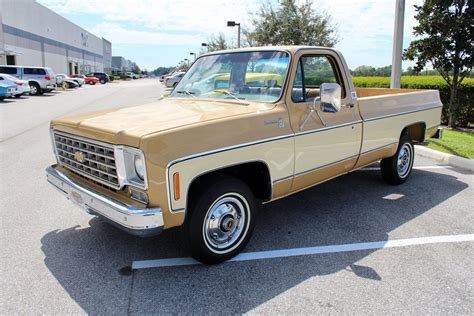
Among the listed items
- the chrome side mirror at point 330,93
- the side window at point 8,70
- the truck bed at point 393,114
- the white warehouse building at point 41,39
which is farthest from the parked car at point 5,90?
the white warehouse building at point 41,39

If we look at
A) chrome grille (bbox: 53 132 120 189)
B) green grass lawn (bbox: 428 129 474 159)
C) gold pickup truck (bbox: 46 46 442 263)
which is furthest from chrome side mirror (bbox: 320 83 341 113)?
green grass lawn (bbox: 428 129 474 159)

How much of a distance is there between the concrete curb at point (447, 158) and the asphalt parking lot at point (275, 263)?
189cm

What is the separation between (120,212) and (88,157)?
2.73 ft

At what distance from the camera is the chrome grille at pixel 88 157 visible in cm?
347

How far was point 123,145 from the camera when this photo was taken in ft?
10.7

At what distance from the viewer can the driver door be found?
14.1ft

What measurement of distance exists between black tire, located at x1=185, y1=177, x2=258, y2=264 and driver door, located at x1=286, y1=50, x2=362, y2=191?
28.8 inches

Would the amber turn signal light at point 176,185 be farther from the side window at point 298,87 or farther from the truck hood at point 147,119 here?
the side window at point 298,87

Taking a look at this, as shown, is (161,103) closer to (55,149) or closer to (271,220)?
(55,149)

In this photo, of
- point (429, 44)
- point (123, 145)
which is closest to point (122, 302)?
point (123, 145)

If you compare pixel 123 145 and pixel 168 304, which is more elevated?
pixel 123 145

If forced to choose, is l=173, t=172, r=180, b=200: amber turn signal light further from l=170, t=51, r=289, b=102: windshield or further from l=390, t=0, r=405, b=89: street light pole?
l=390, t=0, r=405, b=89: street light pole

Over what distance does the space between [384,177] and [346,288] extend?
332 cm

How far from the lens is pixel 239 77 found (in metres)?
4.66
